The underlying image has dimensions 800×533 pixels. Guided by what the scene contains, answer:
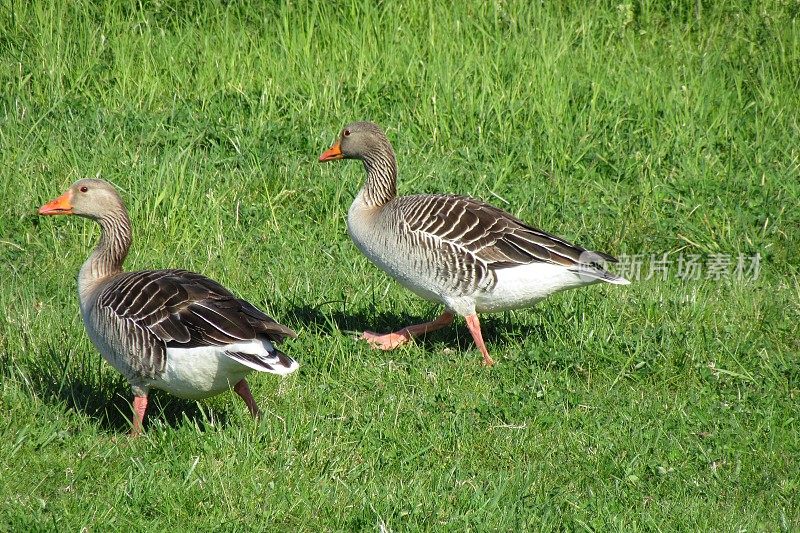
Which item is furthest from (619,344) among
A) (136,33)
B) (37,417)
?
(136,33)

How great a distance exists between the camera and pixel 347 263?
26.5 feet

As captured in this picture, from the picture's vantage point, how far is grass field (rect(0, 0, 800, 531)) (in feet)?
17.2

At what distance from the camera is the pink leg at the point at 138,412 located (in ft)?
18.7

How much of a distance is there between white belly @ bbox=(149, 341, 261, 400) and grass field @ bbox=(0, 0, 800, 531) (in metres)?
0.24

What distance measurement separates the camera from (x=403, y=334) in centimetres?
709

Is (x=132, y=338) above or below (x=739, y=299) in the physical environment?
above

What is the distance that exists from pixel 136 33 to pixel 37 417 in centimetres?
558

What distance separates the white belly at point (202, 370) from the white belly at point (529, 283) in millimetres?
1983

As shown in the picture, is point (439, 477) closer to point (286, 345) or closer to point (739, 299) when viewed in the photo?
point (286, 345)

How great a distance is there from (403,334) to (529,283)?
95 centimetres

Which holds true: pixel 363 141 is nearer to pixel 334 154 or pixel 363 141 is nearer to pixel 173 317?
pixel 334 154
